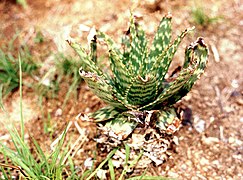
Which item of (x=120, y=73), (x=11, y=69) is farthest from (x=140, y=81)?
(x=11, y=69)

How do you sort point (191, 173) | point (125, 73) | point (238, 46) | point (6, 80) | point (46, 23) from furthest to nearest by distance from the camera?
point (46, 23), point (238, 46), point (6, 80), point (191, 173), point (125, 73)

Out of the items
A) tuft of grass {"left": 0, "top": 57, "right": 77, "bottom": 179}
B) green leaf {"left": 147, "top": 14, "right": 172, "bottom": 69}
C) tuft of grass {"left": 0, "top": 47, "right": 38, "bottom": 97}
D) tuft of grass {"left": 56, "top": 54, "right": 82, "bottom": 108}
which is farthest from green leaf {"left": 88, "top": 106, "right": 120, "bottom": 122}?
tuft of grass {"left": 0, "top": 47, "right": 38, "bottom": 97}

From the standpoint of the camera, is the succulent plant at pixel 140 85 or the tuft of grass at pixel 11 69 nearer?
the succulent plant at pixel 140 85

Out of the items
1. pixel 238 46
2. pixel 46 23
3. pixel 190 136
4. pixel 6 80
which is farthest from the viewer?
pixel 46 23

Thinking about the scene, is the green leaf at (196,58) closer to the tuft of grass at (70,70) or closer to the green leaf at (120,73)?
the green leaf at (120,73)

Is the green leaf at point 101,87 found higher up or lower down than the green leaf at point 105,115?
higher up

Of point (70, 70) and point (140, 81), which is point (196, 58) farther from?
point (70, 70)

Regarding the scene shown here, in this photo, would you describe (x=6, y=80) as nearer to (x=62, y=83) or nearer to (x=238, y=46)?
(x=62, y=83)

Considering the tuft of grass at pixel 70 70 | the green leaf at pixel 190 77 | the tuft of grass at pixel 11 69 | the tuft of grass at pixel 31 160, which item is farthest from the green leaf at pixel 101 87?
the tuft of grass at pixel 11 69

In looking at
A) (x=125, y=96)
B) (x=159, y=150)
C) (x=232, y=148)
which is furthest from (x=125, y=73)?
(x=232, y=148)
